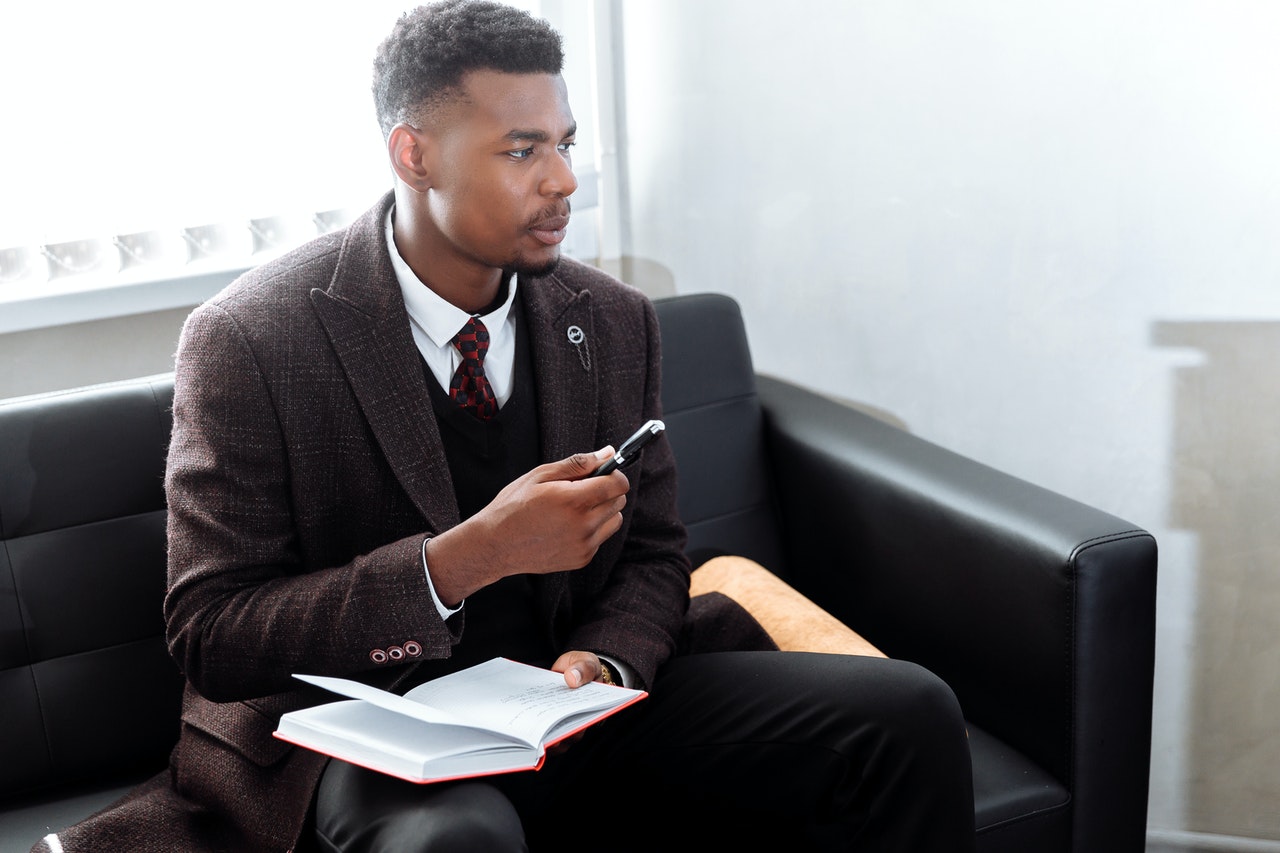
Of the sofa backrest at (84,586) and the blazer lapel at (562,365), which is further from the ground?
the blazer lapel at (562,365)

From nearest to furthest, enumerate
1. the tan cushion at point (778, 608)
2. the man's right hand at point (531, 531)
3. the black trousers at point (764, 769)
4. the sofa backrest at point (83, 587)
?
the man's right hand at point (531, 531), the black trousers at point (764, 769), the sofa backrest at point (83, 587), the tan cushion at point (778, 608)

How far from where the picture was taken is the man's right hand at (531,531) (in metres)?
1.23

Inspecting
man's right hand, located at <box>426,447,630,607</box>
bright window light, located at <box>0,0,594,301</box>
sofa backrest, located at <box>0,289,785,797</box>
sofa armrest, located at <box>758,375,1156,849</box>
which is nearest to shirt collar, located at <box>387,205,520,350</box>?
man's right hand, located at <box>426,447,630,607</box>

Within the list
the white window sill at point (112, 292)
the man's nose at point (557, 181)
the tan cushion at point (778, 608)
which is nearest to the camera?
the man's nose at point (557, 181)

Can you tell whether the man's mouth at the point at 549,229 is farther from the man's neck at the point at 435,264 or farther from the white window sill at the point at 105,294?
the white window sill at the point at 105,294

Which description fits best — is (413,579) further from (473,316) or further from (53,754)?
(53,754)

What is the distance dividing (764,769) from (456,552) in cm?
44

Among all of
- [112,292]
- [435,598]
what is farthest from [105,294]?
[435,598]

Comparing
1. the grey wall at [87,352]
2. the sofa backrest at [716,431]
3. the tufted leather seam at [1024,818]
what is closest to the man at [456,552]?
the tufted leather seam at [1024,818]

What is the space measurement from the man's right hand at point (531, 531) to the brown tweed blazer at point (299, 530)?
4 cm

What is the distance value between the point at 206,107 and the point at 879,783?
137 centimetres

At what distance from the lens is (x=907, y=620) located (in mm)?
1736

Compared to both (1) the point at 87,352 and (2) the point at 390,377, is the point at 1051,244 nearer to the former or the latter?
(2) the point at 390,377

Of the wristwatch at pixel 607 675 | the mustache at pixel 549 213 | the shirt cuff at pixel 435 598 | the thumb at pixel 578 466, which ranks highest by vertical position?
the mustache at pixel 549 213
